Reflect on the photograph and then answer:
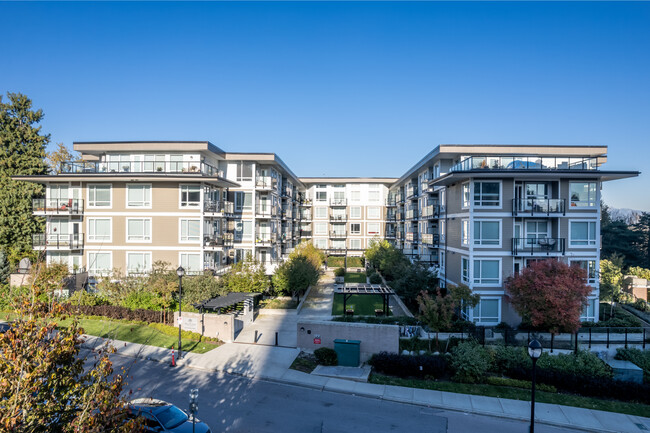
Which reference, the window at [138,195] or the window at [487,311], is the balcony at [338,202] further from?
the window at [487,311]

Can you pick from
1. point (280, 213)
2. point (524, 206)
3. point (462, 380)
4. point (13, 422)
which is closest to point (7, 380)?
point (13, 422)

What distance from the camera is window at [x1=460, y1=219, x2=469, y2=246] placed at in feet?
89.8

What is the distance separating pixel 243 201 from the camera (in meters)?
36.8

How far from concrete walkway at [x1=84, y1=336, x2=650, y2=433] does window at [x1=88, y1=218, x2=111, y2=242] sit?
37.2 feet

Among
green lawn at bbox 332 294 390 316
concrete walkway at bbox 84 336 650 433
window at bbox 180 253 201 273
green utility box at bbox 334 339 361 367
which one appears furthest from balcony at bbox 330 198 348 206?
green utility box at bbox 334 339 361 367

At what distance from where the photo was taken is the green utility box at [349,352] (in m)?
19.4

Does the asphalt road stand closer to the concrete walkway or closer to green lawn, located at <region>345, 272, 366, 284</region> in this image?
the concrete walkway

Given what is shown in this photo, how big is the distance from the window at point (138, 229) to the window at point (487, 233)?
1002 inches

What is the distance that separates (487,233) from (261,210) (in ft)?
69.4

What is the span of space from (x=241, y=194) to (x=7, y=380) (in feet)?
105

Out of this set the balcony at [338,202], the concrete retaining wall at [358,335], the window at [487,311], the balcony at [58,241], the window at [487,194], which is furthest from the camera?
the balcony at [338,202]

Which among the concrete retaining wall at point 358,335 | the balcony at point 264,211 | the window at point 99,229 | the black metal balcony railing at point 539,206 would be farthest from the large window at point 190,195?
the black metal balcony railing at point 539,206

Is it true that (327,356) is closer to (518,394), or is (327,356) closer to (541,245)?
(518,394)

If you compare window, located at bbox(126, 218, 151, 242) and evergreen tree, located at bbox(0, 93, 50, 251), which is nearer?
window, located at bbox(126, 218, 151, 242)
